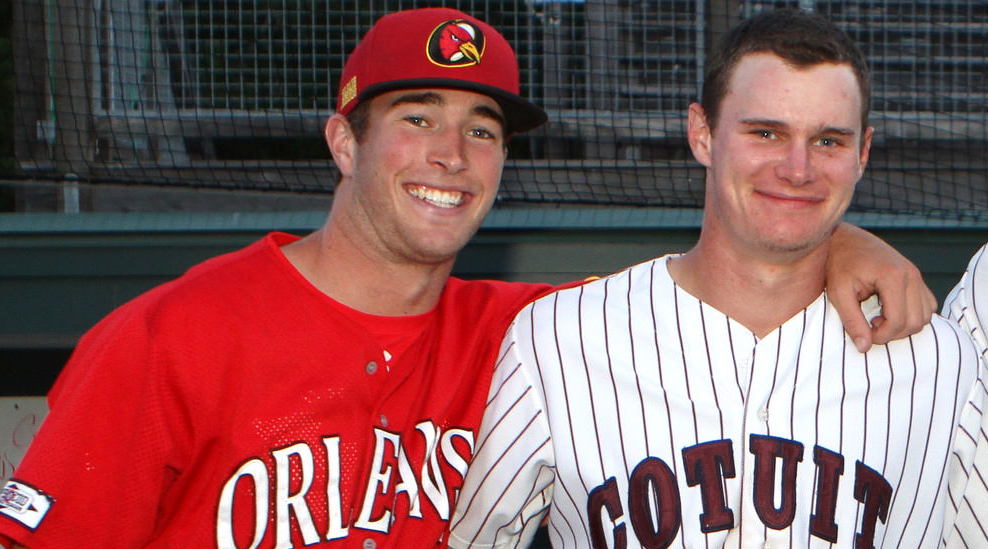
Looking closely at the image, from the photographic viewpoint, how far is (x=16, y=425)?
3.42 meters

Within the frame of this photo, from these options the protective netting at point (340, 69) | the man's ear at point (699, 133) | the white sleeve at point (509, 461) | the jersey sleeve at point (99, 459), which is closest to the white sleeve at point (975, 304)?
the man's ear at point (699, 133)

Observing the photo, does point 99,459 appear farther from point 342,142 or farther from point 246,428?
point 342,142

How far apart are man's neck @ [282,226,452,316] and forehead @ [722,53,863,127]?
69 centimetres

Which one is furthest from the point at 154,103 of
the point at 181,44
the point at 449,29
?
the point at 449,29

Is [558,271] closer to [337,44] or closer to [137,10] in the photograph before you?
[337,44]

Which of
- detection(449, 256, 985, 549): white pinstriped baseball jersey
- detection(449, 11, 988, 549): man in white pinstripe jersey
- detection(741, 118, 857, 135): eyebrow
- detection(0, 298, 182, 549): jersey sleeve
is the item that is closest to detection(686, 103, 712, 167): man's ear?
detection(449, 11, 988, 549): man in white pinstripe jersey

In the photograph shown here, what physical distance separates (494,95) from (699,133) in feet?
1.38

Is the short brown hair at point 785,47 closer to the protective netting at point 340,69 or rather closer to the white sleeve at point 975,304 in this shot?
the white sleeve at point 975,304

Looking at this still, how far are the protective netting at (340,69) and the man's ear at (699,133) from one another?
1747 millimetres

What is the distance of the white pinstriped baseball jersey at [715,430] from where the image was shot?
201 cm

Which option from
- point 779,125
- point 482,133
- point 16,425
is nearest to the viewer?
point 779,125

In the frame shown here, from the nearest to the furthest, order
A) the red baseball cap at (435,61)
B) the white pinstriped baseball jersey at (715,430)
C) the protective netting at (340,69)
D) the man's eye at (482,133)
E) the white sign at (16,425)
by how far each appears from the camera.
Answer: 1. the white pinstriped baseball jersey at (715,430)
2. the red baseball cap at (435,61)
3. the man's eye at (482,133)
4. the white sign at (16,425)
5. the protective netting at (340,69)

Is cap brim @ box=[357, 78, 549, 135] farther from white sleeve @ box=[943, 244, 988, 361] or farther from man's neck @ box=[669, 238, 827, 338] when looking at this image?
white sleeve @ box=[943, 244, 988, 361]

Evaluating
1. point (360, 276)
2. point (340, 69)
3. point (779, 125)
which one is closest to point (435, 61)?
point (360, 276)
